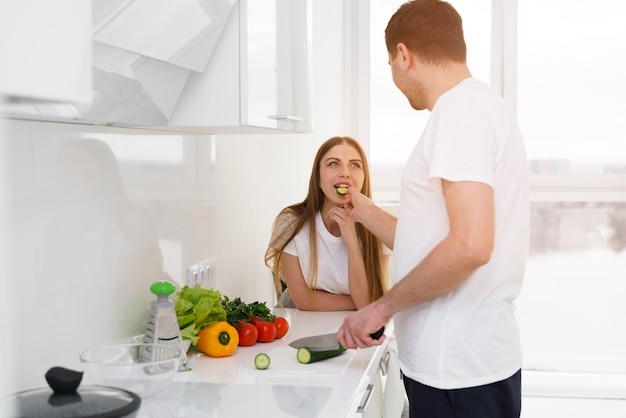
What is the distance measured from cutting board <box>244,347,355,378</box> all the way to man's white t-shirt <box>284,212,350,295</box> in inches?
25.4

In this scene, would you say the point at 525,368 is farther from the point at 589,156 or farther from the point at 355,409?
the point at 355,409

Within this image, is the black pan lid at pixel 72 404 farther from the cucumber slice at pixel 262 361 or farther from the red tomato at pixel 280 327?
the red tomato at pixel 280 327

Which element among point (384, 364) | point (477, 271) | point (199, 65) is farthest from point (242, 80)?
point (384, 364)

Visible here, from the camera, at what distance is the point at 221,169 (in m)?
2.61

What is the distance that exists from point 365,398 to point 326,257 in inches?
35.9

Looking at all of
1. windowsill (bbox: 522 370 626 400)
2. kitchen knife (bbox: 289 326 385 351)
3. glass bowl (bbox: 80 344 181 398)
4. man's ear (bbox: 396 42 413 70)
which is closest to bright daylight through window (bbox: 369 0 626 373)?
windowsill (bbox: 522 370 626 400)

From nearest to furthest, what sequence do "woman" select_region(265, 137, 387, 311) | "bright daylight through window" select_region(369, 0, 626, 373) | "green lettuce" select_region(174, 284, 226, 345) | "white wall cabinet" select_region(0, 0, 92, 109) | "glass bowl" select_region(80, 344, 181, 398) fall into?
1. "white wall cabinet" select_region(0, 0, 92, 109)
2. "glass bowl" select_region(80, 344, 181, 398)
3. "green lettuce" select_region(174, 284, 226, 345)
4. "woman" select_region(265, 137, 387, 311)
5. "bright daylight through window" select_region(369, 0, 626, 373)

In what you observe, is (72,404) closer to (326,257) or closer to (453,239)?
(453,239)

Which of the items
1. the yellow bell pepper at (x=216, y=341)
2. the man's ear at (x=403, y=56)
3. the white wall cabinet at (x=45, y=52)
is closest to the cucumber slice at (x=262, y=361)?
the yellow bell pepper at (x=216, y=341)

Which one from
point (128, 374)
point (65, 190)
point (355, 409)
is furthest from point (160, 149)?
point (128, 374)

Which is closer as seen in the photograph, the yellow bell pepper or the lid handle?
the lid handle

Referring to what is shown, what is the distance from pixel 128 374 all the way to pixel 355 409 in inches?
31.3

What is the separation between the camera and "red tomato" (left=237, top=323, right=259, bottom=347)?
85.4 inches

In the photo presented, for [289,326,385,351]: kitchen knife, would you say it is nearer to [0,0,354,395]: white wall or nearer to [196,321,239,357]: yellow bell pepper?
[196,321,239,357]: yellow bell pepper
